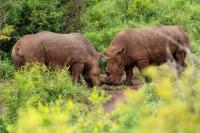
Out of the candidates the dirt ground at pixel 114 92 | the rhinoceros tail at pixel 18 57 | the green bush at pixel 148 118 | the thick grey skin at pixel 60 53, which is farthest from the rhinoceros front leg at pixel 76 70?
the green bush at pixel 148 118

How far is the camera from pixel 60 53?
49.4 feet

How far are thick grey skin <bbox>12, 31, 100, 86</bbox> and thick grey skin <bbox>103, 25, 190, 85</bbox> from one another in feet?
1.57

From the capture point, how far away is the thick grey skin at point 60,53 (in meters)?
14.7

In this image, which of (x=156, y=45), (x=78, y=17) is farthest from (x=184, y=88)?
(x=78, y=17)

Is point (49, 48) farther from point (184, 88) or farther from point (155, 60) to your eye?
point (184, 88)

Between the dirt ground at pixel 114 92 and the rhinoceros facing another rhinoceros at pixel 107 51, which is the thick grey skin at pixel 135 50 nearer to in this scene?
the rhinoceros facing another rhinoceros at pixel 107 51

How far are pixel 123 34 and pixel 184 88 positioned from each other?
10.1m

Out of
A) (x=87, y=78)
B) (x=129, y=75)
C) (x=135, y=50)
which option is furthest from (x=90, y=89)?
(x=135, y=50)

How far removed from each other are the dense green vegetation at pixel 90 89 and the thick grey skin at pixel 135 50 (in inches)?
30.5

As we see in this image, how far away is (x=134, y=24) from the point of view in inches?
747

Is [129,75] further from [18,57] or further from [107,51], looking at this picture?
[18,57]

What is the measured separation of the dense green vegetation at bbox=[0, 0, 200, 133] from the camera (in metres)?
5.62

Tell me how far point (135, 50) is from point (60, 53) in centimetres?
204

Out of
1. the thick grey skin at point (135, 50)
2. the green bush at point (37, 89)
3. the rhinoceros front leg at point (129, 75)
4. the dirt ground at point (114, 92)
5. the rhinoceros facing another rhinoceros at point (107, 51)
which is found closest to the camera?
the green bush at point (37, 89)
